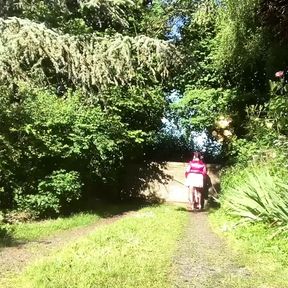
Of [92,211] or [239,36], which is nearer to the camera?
[92,211]

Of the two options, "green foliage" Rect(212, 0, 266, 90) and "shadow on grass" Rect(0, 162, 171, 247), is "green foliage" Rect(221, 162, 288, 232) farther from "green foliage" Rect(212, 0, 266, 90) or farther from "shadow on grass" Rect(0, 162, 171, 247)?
"shadow on grass" Rect(0, 162, 171, 247)

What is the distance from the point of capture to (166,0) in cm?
2062

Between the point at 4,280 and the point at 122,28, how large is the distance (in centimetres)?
1406

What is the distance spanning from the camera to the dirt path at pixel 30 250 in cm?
697

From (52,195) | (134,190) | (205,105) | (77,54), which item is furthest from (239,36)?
(52,195)

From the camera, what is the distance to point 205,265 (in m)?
6.70

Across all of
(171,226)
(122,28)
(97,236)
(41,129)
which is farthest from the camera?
(122,28)

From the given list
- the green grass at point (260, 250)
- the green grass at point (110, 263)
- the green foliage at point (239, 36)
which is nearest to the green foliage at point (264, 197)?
the green grass at point (260, 250)

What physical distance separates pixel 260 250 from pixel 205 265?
4.26 ft

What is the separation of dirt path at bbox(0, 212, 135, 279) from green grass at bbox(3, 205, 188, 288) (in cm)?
32

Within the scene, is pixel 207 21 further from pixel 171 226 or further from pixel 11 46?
pixel 171 226

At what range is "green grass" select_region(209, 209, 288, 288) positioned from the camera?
19.8 ft

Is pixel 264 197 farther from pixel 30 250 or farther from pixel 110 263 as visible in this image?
pixel 30 250

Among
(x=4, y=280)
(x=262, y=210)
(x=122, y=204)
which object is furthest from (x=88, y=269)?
(x=122, y=204)
